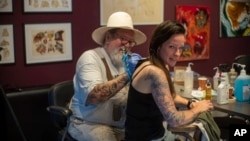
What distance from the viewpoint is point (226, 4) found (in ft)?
14.1

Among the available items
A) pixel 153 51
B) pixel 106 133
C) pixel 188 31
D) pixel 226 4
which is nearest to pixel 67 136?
pixel 106 133

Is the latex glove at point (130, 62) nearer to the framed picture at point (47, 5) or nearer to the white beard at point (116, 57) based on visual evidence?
the white beard at point (116, 57)

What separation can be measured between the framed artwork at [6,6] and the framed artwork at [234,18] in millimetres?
2485

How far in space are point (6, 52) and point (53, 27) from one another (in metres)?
0.45

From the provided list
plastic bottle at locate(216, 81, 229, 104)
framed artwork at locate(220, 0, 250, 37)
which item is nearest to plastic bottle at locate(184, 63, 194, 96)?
plastic bottle at locate(216, 81, 229, 104)

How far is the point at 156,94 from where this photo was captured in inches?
71.8

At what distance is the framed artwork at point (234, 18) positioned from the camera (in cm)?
430

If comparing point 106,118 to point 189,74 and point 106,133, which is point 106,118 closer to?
point 106,133

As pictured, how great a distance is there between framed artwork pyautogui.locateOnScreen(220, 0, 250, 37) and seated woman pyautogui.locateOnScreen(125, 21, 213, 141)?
2579 millimetres

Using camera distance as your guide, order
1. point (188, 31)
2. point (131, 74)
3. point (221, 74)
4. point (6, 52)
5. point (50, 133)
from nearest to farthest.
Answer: point (131, 74) → point (221, 74) → point (6, 52) → point (50, 133) → point (188, 31)

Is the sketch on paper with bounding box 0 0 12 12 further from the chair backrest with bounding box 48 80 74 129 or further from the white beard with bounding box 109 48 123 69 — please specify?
the white beard with bounding box 109 48 123 69

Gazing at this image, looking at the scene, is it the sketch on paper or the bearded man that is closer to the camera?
the bearded man

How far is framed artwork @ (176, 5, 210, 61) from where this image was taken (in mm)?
3969

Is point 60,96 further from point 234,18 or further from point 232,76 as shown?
point 234,18
